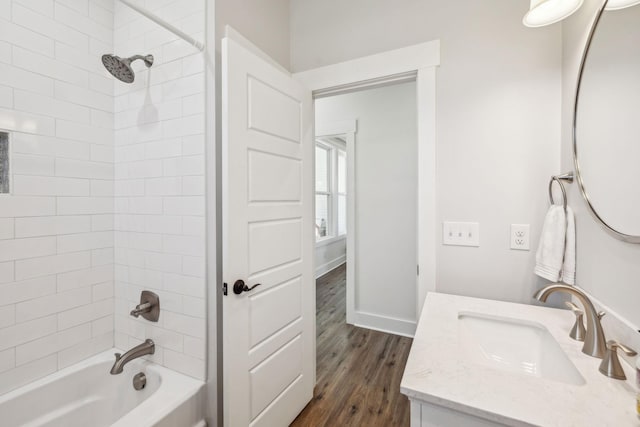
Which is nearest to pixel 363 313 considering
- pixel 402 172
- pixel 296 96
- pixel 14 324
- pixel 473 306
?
pixel 402 172

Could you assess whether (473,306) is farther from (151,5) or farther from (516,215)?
(151,5)

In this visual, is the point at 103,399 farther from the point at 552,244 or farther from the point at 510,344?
the point at 552,244

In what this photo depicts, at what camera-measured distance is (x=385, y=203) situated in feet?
9.32

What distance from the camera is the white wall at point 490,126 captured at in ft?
4.43

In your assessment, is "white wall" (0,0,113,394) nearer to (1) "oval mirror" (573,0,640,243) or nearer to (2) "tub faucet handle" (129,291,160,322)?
(2) "tub faucet handle" (129,291,160,322)

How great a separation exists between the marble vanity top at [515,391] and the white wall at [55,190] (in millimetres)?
1702

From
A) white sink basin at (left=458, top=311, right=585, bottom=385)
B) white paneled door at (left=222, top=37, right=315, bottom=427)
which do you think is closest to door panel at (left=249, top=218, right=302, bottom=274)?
white paneled door at (left=222, top=37, right=315, bottom=427)

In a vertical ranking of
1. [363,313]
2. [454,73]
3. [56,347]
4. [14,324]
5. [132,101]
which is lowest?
[363,313]

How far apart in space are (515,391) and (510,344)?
52cm

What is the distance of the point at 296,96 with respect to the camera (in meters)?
1.64

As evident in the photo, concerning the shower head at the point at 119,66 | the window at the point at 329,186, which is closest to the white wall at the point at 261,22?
the shower head at the point at 119,66

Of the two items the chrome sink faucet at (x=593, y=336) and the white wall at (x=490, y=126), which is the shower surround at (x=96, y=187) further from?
the chrome sink faucet at (x=593, y=336)

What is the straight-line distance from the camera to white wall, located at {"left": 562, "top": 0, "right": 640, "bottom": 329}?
2.69 ft

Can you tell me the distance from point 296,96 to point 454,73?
862 mm
